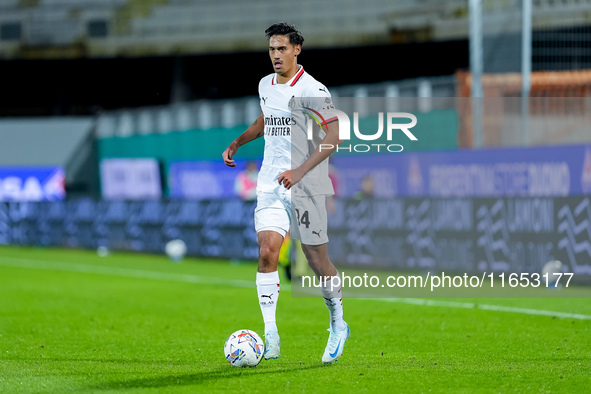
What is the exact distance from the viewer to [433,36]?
34.6 m

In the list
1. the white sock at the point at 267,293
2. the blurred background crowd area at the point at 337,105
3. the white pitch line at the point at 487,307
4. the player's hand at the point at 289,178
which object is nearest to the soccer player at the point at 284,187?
the white sock at the point at 267,293

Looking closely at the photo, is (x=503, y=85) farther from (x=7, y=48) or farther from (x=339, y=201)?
(x=7, y=48)

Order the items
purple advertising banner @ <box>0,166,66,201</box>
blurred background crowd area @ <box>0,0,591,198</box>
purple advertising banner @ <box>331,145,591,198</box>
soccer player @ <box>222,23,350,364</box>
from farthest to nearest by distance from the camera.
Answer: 1. purple advertising banner @ <box>0,166,66,201</box>
2. blurred background crowd area @ <box>0,0,591,198</box>
3. purple advertising banner @ <box>331,145,591,198</box>
4. soccer player @ <box>222,23,350,364</box>

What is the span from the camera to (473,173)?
54.3 feet

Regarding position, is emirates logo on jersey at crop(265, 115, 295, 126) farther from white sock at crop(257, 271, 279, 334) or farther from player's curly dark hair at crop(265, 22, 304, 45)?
white sock at crop(257, 271, 279, 334)

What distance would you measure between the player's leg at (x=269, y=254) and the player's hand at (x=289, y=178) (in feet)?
1.16

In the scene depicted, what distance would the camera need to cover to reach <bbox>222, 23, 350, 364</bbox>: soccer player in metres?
7.01

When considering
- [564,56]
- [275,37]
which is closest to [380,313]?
[275,37]

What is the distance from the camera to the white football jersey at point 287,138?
7.05 metres

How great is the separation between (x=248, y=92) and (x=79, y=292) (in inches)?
1160

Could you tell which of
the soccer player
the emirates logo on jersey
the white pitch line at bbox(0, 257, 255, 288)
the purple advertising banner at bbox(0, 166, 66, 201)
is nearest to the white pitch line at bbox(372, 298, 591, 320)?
the white pitch line at bbox(0, 257, 255, 288)

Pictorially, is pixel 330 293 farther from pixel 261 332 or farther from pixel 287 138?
pixel 261 332

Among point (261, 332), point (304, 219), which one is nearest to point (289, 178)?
point (304, 219)

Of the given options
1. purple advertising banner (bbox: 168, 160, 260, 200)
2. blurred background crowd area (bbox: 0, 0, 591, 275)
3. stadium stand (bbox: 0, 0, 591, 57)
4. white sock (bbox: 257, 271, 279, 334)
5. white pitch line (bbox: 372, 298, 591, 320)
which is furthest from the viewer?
stadium stand (bbox: 0, 0, 591, 57)
